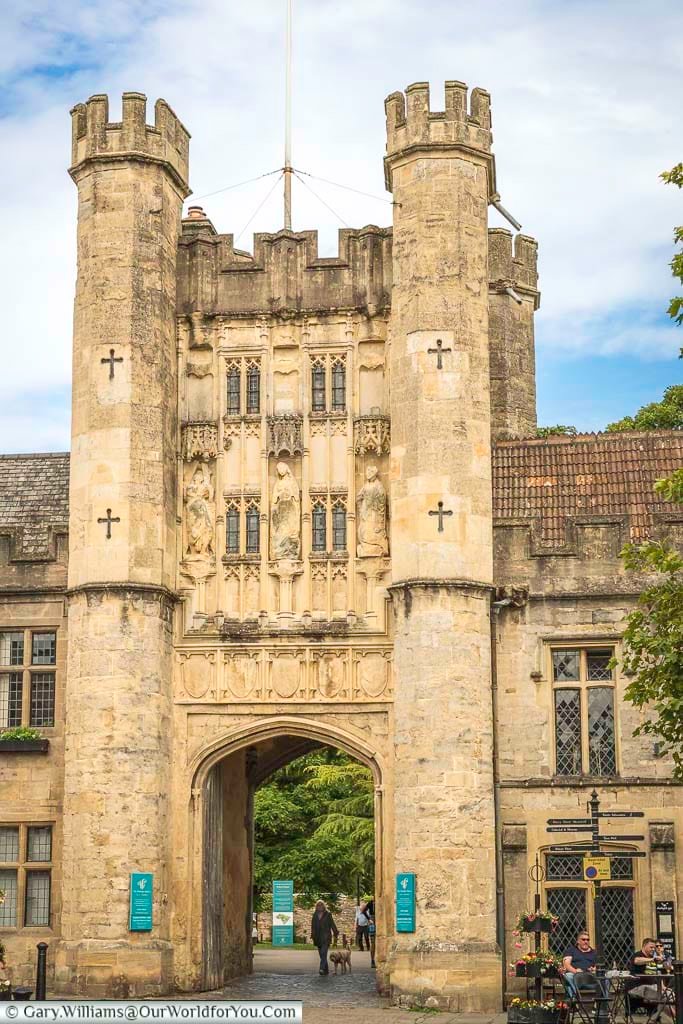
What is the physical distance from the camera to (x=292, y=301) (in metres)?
28.2

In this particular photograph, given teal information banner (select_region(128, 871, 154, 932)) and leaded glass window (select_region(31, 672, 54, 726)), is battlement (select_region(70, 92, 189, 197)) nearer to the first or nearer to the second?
leaded glass window (select_region(31, 672, 54, 726))

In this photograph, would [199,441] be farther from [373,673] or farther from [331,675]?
[373,673]

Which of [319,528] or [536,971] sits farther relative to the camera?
[319,528]

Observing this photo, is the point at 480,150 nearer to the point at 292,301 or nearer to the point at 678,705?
the point at 292,301

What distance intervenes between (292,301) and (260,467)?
2917mm

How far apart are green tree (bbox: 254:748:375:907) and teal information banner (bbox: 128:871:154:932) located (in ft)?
58.4

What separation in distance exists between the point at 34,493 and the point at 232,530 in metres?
5.39

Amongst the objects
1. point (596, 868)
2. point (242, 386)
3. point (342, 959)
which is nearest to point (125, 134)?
point (242, 386)

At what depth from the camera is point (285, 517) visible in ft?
90.6

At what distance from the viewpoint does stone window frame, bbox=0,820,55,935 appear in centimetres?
2719

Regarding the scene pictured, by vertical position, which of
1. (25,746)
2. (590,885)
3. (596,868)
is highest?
(25,746)

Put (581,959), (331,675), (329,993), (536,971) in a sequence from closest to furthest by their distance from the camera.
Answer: (536,971) < (581,959) < (331,675) < (329,993)

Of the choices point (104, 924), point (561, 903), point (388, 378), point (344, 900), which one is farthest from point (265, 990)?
point (344, 900)

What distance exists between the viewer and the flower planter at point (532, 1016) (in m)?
20.1
